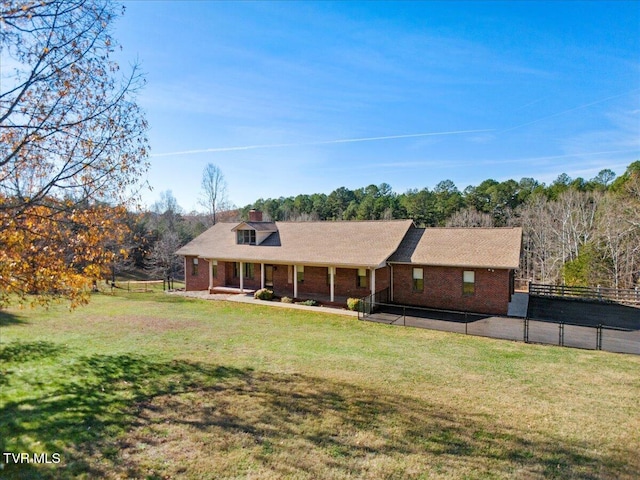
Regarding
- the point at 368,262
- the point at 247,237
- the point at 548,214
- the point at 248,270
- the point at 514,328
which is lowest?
Answer: the point at 514,328

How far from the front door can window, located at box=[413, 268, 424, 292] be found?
31.0 ft

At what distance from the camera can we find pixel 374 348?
43.1 feet

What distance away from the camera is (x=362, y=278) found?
2205cm

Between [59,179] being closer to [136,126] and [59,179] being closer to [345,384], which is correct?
[136,126]

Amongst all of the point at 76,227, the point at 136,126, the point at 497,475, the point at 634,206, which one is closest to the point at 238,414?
the point at 497,475

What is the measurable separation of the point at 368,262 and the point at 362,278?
219cm

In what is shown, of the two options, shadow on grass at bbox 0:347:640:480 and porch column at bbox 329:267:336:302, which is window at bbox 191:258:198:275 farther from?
shadow on grass at bbox 0:347:640:480

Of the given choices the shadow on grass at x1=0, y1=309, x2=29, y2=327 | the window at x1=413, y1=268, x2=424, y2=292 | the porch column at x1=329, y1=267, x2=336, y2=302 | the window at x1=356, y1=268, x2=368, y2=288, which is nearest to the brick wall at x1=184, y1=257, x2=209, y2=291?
the porch column at x1=329, y1=267, x2=336, y2=302

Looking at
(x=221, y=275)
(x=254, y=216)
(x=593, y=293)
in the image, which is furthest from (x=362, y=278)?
(x=593, y=293)

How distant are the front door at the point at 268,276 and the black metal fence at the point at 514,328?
7814 millimetres

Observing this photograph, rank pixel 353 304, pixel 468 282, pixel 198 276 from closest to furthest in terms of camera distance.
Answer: pixel 468 282 → pixel 353 304 → pixel 198 276

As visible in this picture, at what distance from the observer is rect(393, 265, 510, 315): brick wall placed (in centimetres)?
1906

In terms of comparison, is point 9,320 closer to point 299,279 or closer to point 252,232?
point 252,232

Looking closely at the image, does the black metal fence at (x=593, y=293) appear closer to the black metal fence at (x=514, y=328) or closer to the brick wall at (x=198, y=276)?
the black metal fence at (x=514, y=328)
